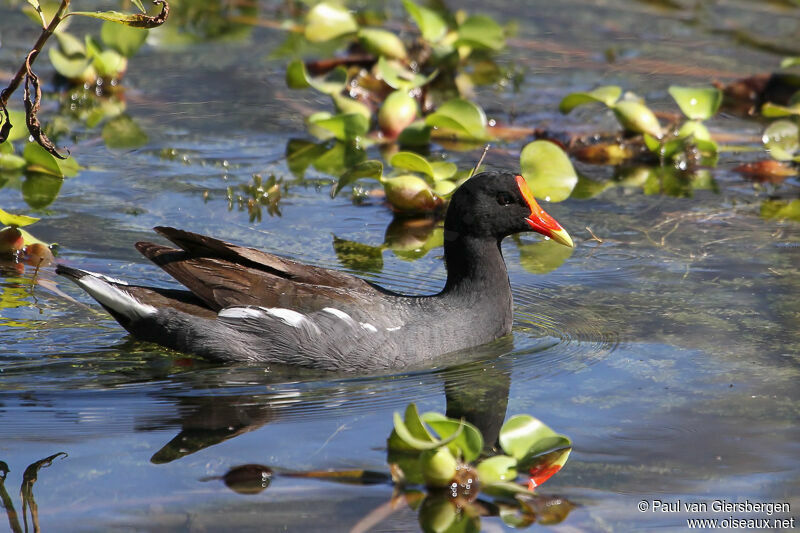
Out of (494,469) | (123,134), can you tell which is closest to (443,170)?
(123,134)

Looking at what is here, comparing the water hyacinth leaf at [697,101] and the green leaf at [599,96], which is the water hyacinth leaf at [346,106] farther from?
the water hyacinth leaf at [697,101]

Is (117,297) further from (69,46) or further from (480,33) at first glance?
(480,33)

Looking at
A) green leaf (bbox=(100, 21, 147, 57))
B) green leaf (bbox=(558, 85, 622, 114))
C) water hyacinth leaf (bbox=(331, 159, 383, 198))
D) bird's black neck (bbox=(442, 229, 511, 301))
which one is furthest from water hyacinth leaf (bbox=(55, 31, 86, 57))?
bird's black neck (bbox=(442, 229, 511, 301))

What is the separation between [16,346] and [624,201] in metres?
3.57

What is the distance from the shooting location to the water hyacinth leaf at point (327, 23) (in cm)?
864

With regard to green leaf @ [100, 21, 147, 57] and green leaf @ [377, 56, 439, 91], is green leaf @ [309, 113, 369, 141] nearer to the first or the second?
green leaf @ [377, 56, 439, 91]

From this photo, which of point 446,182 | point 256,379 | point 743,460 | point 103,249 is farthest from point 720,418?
point 103,249

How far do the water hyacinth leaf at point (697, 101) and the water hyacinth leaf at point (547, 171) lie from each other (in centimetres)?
131

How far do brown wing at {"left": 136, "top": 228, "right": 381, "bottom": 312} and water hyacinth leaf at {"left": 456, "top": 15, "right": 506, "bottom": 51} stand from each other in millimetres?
3854

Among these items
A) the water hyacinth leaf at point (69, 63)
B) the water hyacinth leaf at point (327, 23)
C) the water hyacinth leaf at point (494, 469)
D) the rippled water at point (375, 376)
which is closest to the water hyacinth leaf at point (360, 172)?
the rippled water at point (375, 376)

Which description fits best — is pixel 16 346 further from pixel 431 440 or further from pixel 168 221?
pixel 431 440

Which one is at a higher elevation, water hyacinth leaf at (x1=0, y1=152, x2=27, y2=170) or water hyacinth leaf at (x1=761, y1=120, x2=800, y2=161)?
water hyacinth leaf at (x1=761, y1=120, x2=800, y2=161)

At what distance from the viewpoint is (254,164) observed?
7.31 metres

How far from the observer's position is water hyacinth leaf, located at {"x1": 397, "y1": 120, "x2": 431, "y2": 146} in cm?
739
